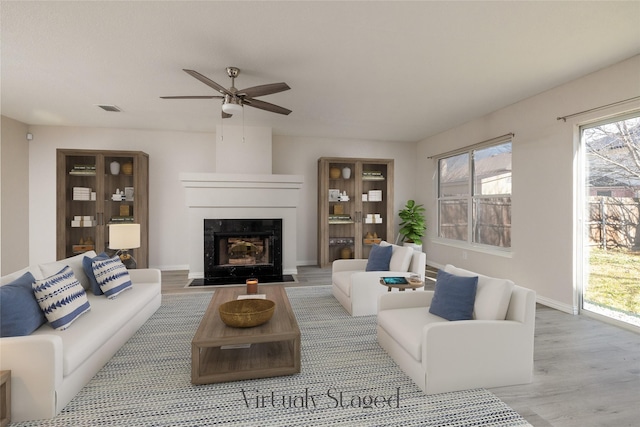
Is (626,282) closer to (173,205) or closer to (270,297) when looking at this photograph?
(270,297)

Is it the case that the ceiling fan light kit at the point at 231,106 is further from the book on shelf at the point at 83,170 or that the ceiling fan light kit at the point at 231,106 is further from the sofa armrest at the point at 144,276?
the book on shelf at the point at 83,170

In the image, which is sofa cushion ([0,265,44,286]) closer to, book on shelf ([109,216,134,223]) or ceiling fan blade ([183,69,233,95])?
ceiling fan blade ([183,69,233,95])

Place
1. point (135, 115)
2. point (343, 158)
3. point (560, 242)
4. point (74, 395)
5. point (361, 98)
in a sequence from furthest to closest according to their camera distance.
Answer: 1. point (343, 158)
2. point (135, 115)
3. point (361, 98)
4. point (560, 242)
5. point (74, 395)

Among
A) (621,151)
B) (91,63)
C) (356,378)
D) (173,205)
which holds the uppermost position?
(91,63)

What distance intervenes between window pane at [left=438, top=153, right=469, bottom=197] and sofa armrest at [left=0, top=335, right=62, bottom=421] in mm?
5820

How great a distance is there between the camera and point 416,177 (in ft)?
23.5

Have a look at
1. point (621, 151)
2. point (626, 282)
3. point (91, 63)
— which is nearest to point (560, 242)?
point (626, 282)

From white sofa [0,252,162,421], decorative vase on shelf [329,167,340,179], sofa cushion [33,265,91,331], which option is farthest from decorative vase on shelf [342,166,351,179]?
sofa cushion [33,265,91,331]

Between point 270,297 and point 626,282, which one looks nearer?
point 270,297

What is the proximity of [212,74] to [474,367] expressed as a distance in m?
3.70

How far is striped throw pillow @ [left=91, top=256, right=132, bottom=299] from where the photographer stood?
297cm

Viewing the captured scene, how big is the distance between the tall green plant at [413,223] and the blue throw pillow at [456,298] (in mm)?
4065

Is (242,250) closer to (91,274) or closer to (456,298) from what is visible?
(91,274)

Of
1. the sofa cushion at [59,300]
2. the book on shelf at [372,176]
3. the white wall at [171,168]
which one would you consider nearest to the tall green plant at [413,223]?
the white wall at [171,168]
